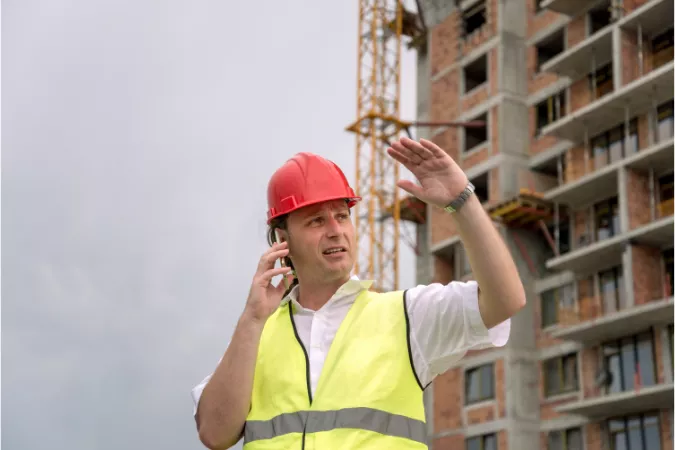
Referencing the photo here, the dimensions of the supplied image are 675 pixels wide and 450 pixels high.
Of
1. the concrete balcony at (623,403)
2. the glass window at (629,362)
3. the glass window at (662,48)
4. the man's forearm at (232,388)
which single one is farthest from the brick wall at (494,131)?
the man's forearm at (232,388)

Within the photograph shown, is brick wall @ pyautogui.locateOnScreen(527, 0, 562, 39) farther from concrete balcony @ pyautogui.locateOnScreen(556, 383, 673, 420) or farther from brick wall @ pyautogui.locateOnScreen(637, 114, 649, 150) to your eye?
concrete balcony @ pyautogui.locateOnScreen(556, 383, 673, 420)

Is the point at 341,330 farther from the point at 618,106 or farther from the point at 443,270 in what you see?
the point at 443,270

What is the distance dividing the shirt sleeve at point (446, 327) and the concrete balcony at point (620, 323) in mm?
24540

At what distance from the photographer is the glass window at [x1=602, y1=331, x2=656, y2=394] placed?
29.0 metres

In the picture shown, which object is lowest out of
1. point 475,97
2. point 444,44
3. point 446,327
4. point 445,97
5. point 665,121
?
point 446,327

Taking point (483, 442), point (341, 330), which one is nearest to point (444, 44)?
point (483, 442)

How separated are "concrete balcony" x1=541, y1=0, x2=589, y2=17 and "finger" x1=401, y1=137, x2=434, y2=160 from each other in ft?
101

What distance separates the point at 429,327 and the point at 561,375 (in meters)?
29.8

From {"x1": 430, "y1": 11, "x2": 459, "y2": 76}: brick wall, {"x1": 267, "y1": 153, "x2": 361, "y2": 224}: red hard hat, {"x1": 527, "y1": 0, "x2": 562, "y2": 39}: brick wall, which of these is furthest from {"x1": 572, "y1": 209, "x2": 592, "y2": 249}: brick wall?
{"x1": 267, "y1": 153, "x2": 361, "y2": 224}: red hard hat

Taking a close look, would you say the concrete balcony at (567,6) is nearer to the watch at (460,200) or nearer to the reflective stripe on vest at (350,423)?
the watch at (460,200)

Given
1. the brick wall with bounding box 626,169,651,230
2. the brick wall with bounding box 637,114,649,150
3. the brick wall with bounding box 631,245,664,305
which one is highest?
the brick wall with bounding box 637,114,649,150

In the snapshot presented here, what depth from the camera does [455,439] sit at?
113 ft

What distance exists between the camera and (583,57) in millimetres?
32656

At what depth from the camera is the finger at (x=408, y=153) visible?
3721mm
